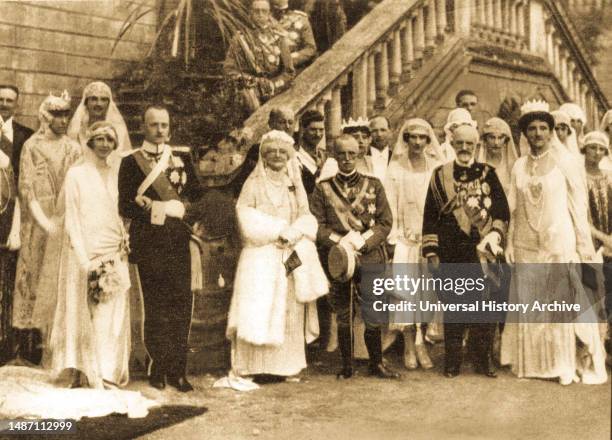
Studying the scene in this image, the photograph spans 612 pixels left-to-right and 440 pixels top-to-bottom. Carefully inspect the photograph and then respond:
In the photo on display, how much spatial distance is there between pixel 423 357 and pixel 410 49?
2154 millimetres

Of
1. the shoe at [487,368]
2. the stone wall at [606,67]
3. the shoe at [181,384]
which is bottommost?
the shoe at [181,384]

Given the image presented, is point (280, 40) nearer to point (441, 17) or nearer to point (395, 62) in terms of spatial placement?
point (395, 62)

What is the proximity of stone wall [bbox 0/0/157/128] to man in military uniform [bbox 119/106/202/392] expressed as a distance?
576mm

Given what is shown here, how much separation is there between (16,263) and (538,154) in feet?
11.6

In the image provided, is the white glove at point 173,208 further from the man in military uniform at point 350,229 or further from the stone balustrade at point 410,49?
the man in military uniform at point 350,229

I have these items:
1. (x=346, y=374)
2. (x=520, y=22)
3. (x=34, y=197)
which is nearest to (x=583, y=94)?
(x=520, y=22)

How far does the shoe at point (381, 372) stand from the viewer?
247 inches

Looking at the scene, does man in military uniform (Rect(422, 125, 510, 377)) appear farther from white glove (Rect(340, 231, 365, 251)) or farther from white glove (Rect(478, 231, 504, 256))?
white glove (Rect(340, 231, 365, 251))

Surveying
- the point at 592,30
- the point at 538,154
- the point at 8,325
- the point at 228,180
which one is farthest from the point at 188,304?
the point at 592,30

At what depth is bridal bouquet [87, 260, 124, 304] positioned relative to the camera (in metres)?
6.24

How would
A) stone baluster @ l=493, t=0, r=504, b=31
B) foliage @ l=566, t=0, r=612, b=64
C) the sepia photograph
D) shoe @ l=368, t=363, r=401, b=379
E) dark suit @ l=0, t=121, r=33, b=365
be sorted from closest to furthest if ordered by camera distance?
the sepia photograph
shoe @ l=368, t=363, r=401, b=379
foliage @ l=566, t=0, r=612, b=64
dark suit @ l=0, t=121, r=33, b=365
stone baluster @ l=493, t=0, r=504, b=31

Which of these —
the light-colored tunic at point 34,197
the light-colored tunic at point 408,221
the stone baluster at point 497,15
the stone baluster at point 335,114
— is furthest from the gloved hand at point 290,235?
the stone baluster at point 497,15

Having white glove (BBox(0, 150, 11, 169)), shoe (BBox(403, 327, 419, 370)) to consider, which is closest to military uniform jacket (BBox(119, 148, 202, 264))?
white glove (BBox(0, 150, 11, 169))

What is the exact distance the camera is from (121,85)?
6.60 metres
